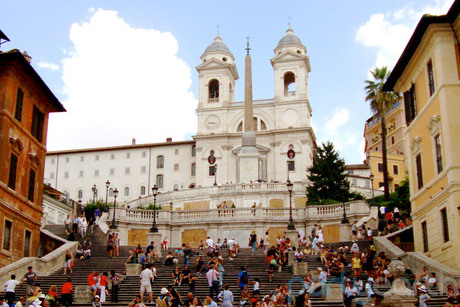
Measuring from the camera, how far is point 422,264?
2730 cm

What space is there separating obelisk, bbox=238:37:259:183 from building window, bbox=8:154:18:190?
43419mm

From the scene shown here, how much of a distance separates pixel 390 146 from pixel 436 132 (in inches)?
3299

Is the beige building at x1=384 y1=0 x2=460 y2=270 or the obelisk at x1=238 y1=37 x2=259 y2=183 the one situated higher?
the obelisk at x1=238 y1=37 x2=259 y2=183

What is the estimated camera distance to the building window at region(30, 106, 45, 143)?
121 ft

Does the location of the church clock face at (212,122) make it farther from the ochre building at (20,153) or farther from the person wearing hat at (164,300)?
the person wearing hat at (164,300)

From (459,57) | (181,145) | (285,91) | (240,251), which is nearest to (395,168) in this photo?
(285,91)

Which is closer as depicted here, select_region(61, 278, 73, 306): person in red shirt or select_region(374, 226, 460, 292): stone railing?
select_region(61, 278, 73, 306): person in red shirt

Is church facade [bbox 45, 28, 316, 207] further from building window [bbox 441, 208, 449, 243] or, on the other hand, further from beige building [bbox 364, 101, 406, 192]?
building window [bbox 441, 208, 449, 243]

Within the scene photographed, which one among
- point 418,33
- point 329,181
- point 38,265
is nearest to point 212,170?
point 329,181

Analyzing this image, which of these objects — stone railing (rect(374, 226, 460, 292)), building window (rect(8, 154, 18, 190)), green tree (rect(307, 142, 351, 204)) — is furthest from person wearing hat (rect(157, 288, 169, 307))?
green tree (rect(307, 142, 351, 204))

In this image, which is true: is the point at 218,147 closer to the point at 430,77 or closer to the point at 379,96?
the point at 379,96

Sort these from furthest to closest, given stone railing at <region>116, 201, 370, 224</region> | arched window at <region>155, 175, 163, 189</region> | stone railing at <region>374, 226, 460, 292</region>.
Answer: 1. arched window at <region>155, 175, 163, 189</region>
2. stone railing at <region>116, 201, 370, 224</region>
3. stone railing at <region>374, 226, 460, 292</region>

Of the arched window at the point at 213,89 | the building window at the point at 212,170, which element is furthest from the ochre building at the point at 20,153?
the arched window at the point at 213,89

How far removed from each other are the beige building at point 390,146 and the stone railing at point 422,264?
58.6 meters
